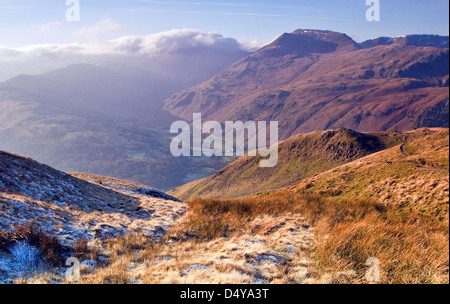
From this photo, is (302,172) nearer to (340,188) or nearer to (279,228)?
(340,188)

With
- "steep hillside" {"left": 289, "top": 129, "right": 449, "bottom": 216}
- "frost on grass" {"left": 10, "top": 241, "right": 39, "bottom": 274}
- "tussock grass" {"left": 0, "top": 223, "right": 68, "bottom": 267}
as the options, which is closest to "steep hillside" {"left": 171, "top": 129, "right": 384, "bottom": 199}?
"steep hillside" {"left": 289, "top": 129, "right": 449, "bottom": 216}

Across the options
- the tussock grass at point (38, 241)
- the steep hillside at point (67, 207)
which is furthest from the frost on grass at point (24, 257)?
the steep hillside at point (67, 207)

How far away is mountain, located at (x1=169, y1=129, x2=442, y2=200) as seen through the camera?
101m

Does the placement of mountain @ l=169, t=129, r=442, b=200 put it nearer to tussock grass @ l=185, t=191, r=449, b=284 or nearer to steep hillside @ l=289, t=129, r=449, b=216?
steep hillside @ l=289, t=129, r=449, b=216

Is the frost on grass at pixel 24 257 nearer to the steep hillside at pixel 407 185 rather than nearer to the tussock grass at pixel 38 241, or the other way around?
the tussock grass at pixel 38 241

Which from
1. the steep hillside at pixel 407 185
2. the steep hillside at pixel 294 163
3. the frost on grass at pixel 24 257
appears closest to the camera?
the frost on grass at pixel 24 257

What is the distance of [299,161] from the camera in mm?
116188

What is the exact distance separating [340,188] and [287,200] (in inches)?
550

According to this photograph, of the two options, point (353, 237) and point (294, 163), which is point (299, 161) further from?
point (353, 237)

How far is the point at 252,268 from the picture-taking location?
6961 millimetres

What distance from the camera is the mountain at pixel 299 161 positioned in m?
101

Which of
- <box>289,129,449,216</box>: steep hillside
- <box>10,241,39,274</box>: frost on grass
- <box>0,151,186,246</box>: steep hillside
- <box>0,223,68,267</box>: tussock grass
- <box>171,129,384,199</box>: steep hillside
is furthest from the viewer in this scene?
<box>171,129,384,199</box>: steep hillside

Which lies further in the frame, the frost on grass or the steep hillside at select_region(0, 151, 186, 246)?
the steep hillside at select_region(0, 151, 186, 246)

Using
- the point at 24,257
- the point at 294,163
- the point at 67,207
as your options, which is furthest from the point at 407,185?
the point at 294,163
